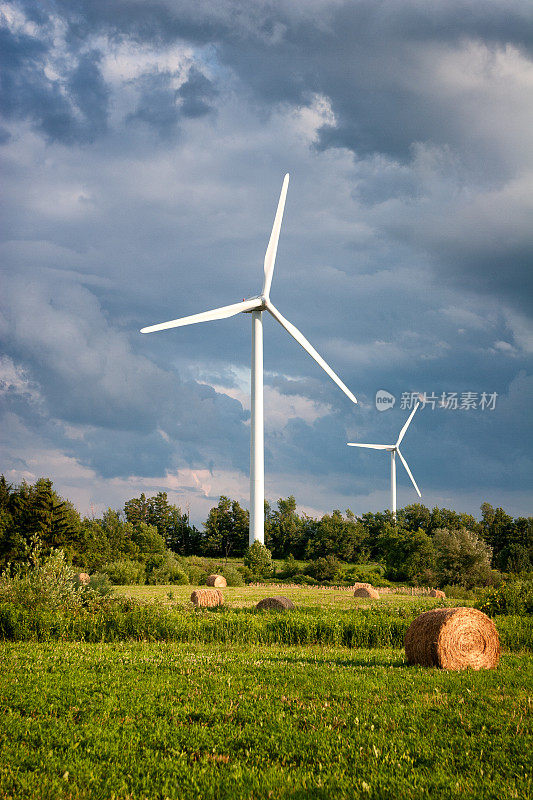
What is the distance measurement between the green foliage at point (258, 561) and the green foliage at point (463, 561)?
16912mm

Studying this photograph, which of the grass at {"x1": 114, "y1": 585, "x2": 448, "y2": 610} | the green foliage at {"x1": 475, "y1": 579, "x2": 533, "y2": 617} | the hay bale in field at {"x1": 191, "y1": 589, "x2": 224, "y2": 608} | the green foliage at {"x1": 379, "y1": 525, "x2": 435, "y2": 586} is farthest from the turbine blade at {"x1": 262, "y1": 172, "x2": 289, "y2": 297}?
the green foliage at {"x1": 475, "y1": 579, "x2": 533, "y2": 617}

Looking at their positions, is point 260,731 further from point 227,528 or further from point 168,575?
point 227,528

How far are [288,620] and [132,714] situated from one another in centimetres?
982

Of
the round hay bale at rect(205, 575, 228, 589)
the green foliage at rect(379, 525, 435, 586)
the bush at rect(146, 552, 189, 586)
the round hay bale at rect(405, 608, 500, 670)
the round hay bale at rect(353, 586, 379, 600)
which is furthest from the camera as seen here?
the green foliage at rect(379, 525, 435, 586)

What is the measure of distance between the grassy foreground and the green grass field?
21 mm

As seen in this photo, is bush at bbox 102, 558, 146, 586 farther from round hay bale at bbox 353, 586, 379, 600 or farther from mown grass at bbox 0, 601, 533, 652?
mown grass at bbox 0, 601, 533, 652

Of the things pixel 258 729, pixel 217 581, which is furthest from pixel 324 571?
pixel 258 729

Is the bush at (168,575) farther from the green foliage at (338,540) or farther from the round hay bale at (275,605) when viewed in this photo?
the green foliage at (338,540)

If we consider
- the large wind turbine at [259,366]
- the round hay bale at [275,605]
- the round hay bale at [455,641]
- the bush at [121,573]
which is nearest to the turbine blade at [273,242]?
the large wind turbine at [259,366]

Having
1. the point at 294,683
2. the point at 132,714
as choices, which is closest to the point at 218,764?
the point at 132,714

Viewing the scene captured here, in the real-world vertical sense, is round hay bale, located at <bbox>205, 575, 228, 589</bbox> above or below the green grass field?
below

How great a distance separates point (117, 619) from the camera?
17.7 m

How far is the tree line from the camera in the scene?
4556cm

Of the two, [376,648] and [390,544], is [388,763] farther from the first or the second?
[390,544]
